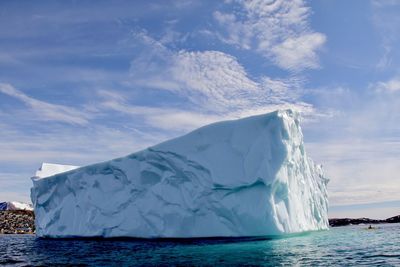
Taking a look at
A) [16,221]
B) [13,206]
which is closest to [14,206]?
[13,206]

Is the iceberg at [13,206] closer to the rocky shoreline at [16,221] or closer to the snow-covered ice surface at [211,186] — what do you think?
the rocky shoreline at [16,221]

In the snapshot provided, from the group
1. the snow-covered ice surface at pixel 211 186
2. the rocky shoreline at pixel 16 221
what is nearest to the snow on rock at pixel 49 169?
the snow-covered ice surface at pixel 211 186

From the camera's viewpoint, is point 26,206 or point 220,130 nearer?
point 220,130

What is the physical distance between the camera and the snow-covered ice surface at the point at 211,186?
862 inches

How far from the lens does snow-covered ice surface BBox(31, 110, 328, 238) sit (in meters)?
21.9

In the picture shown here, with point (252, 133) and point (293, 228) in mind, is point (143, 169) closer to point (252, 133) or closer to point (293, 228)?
point (252, 133)

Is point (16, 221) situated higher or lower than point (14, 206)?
lower

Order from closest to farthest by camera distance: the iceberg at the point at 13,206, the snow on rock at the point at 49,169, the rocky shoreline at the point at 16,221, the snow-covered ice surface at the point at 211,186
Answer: the snow-covered ice surface at the point at 211,186 → the snow on rock at the point at 49,169 → the rocky shoreline at the point at 16,221 → the iceberg at the point at 13,206

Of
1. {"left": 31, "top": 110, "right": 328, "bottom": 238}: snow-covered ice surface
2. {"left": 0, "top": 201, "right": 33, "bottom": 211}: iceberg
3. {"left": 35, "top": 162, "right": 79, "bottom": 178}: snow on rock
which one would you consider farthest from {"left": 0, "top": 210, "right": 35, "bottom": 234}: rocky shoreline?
{"left": 31, "top": 110, "right": 328, "bottom": 238}: snow-covered ice surface

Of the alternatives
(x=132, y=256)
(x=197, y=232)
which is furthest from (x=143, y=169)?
(x=132, y=256)

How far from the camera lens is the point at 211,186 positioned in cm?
2219

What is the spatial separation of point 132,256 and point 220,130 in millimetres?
9007

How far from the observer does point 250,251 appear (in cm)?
1661

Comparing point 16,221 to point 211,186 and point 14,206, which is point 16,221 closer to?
point 14,206
